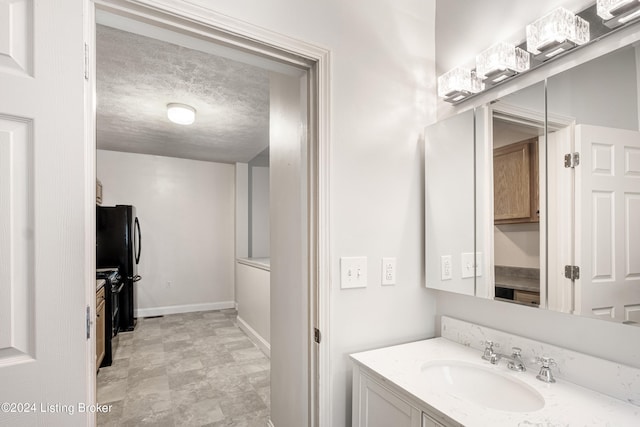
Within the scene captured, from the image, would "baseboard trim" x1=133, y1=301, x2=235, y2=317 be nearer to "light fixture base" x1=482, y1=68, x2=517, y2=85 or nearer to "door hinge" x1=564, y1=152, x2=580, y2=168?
"light fixture base" x1=482, y1=68, x2=517, y2=85

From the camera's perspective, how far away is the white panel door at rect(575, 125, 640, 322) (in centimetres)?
91

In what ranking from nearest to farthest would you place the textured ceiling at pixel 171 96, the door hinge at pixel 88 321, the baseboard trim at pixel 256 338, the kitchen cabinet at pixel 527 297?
the door hinge at pixel 88 321 < the kitchen cabinet at pixel 527 297 < the textured ceiling at pixel 171 96 < the baseboard trim at pixel 256 338

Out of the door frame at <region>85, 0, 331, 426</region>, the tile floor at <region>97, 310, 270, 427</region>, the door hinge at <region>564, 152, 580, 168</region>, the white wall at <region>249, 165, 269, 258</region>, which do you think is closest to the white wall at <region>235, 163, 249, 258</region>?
the white wall at <region>249, 165, 269, 258</region>

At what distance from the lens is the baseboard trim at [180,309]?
16.5 ft

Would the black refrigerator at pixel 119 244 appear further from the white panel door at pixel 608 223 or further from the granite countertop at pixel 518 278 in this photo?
the white panel door at pixel 608 223

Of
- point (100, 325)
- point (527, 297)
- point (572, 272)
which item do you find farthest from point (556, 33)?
point (100, 325)

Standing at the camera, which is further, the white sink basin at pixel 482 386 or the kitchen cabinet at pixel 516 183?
the kitchen cabinet at pixel 516 183

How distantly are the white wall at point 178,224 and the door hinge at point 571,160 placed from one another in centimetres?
528

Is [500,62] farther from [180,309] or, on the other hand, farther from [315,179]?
[180,309]

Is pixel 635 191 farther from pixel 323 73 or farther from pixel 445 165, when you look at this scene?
pixel 323 73

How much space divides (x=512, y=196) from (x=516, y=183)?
5 cm

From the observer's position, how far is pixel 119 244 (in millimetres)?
4152

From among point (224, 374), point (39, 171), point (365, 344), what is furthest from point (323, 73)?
point (224, 374)

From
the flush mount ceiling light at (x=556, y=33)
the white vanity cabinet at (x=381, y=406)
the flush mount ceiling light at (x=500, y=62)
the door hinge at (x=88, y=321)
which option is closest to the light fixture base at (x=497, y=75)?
the flush mount ceiling light at (x=500, y=62)
